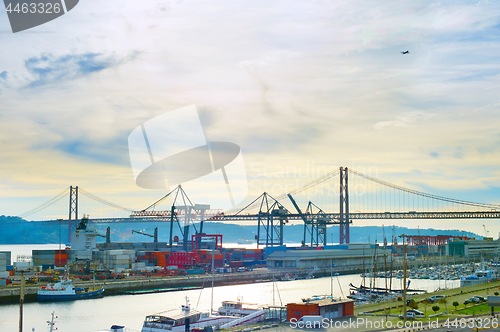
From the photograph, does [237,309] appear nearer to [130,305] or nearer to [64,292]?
[130,305]

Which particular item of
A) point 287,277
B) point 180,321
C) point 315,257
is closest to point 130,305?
point 180,321

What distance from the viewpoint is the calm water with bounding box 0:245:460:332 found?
86.3ft

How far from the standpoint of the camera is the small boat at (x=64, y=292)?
118 feet

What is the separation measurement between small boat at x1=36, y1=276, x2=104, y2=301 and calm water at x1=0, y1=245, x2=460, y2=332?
3.82 feet

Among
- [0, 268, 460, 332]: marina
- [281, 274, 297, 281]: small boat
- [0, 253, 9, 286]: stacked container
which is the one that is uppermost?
[0, 253, 9, 286]: stacked container

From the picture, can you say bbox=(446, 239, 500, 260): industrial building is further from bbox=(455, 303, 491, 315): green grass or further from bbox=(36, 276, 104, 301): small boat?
bbox=(36, 276, 104, 301): small boat

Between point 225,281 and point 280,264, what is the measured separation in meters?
14.7

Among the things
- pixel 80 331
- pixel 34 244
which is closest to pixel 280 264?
pixel 80 331

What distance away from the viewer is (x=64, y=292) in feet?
119

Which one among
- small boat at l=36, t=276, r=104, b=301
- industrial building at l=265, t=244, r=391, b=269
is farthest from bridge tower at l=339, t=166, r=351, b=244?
small boat at l=36, t=276, r=104, b=301

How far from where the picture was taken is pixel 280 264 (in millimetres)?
61625

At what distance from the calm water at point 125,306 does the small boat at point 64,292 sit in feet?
3.82

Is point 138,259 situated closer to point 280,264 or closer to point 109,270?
point 109,270

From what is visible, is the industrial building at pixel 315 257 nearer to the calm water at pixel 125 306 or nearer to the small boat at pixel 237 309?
the calm water at pixel 125 306
